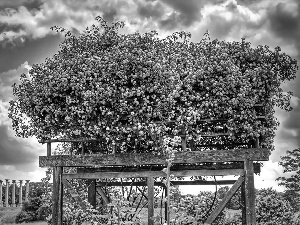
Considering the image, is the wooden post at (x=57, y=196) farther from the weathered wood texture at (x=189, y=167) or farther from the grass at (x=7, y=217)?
the grass at (x=7, y=217)

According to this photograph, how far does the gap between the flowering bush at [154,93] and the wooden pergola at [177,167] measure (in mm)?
433

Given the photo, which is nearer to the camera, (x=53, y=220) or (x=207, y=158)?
(x=207, y=158)

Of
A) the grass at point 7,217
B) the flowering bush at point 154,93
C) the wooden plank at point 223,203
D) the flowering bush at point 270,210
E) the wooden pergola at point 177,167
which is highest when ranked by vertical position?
the flowering bush at point 154,93

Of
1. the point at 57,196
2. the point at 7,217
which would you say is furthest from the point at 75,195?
the point at 7,217

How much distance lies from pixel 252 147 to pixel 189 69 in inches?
125

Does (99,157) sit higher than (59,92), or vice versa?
(59,92)

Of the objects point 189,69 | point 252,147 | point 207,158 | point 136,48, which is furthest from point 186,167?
point 136,48

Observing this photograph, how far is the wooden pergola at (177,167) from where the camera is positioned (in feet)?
44.0

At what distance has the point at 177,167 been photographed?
14391mm

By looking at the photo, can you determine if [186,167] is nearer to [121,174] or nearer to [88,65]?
[121,174]

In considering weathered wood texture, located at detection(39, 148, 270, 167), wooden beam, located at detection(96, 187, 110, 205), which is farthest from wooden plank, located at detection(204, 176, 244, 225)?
wooden beam, located at detection(96, 187, 110, 205)

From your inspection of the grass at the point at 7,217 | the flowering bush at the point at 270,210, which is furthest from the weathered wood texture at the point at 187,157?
the grass at the point at 7,217

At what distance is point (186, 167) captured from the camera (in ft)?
47.5

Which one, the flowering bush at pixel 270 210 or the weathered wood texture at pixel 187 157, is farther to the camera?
the flowering bush at pixel 270 210
